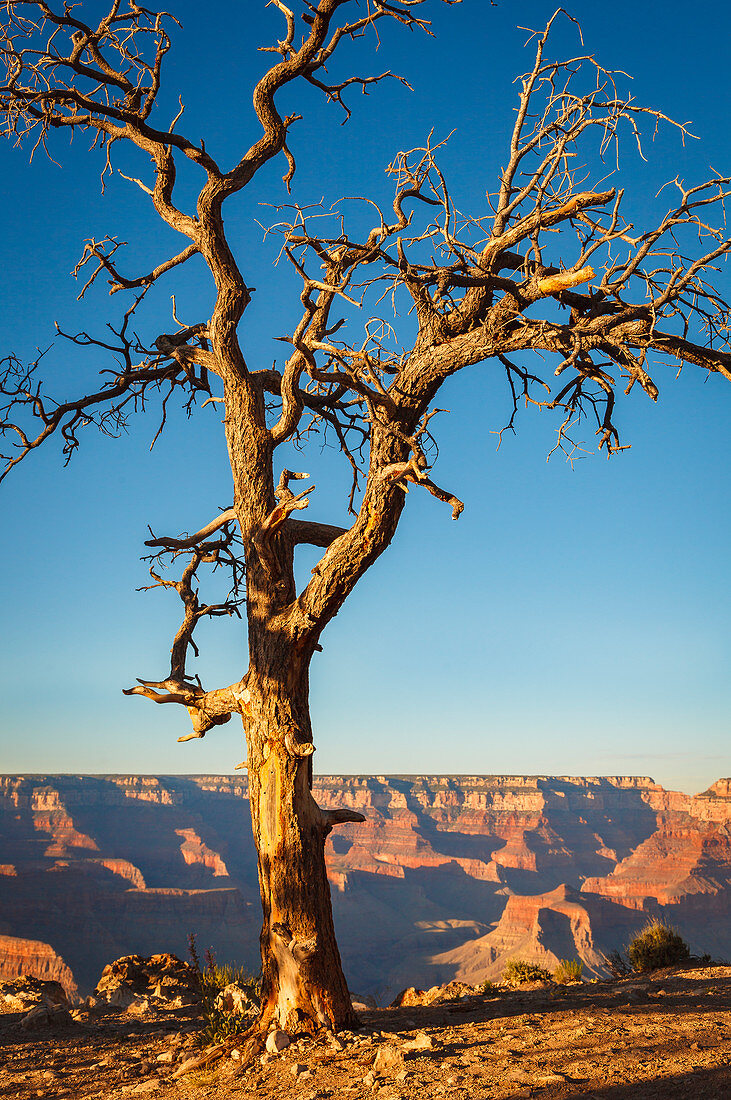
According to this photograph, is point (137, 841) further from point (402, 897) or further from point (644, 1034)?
point (644, 1034)

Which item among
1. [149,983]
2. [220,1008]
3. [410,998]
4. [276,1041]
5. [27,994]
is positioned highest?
[276,1041]

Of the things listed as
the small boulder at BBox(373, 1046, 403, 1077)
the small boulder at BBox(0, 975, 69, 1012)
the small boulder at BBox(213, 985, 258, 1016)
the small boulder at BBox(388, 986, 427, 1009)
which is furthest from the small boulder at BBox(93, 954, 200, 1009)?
the small boulder at BBox(373, 1046, 403, 1077)

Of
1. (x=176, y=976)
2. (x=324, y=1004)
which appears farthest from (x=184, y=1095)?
(x=176, y=976)

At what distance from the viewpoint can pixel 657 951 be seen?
11.9 metres

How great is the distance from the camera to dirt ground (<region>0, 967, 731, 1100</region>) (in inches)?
167

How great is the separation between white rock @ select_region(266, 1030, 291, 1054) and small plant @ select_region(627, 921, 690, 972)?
831cm

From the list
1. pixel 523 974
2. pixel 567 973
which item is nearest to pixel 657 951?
pixel 567 973

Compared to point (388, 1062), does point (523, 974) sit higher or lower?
lower

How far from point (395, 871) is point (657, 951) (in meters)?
104

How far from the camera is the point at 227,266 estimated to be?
7.14m

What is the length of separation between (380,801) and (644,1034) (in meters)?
128

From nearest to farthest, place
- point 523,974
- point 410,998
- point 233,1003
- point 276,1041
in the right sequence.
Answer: point 276,1041 → point 233,1003 → point 410,998 → point 523,974

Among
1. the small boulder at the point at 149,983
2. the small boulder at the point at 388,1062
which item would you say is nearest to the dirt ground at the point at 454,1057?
the small boulder at the point at 388,1062

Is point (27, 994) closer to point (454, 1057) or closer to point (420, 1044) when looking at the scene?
point (420, 1044)
